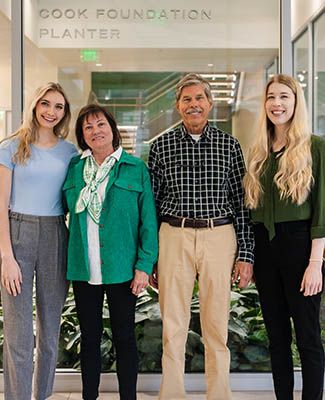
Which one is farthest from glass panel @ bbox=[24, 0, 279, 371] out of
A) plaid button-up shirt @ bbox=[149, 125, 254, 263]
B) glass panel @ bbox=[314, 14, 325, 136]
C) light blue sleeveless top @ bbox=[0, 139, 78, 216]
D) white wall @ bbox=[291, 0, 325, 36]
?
light blue sleeveless top @ bbox=[0, 139, 78, 216]

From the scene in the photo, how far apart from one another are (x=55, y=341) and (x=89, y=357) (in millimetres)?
264

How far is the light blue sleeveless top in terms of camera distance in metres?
2.48

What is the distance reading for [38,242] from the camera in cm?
250

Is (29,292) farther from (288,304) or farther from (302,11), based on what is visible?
(302,11)

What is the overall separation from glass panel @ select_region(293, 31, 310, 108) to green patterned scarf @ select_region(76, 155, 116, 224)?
4.82 ft

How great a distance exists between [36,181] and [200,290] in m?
0.92

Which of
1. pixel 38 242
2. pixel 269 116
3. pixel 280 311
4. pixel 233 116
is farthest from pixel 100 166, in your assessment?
pixel 233 116

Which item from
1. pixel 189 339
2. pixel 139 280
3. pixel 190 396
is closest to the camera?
pixel 139 280

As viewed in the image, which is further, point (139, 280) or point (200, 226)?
point (200, 226)

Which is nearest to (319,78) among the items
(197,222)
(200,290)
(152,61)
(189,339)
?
(152,61)

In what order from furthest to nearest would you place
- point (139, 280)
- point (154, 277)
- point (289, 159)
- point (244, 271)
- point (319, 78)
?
point (319, 78) → point (154, 277) → point (244, 271) → point (139, 280) → point (289, 159)

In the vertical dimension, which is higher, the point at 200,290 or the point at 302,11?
the point at 302,11

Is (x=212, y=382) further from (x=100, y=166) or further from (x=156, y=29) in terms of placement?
(x=156, y=29)

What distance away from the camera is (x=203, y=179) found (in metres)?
2.62
